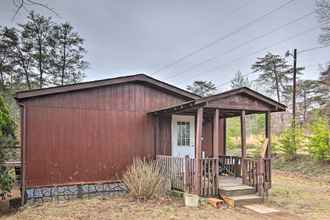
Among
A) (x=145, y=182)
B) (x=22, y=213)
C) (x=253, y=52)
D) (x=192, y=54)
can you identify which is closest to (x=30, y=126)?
(x=22, y=213)

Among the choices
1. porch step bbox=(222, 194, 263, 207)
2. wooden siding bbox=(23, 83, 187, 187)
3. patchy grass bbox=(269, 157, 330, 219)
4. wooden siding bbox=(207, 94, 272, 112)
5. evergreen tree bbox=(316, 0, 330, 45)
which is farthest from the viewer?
evergreen tree bbox=(316, 0, 330, 45)

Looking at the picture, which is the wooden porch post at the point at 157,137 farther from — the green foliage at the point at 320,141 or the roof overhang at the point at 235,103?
the green foliage at the point at 320,141

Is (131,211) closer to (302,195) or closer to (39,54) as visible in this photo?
(302,195)

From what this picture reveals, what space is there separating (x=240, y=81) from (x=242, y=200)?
73.5ft

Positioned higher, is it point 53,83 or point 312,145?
point 53,83

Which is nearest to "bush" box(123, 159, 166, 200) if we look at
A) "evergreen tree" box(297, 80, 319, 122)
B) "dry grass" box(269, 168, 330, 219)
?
"dry grass" box(269, 168, 330, 219)

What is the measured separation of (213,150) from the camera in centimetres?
759

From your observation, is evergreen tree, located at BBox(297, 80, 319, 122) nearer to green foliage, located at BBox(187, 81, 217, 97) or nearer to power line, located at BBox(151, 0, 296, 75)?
green foliage, located at BBox(187, 81, 217, 97)

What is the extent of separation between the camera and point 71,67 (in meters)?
18.3

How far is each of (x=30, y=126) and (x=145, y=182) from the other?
3.30 m

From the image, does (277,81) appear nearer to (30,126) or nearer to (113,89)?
(113,89)

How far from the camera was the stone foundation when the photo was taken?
7.28 metres

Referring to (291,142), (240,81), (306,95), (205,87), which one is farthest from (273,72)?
(291,142)

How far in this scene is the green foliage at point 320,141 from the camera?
1188 centimetres
